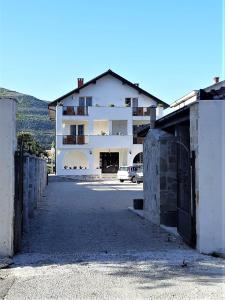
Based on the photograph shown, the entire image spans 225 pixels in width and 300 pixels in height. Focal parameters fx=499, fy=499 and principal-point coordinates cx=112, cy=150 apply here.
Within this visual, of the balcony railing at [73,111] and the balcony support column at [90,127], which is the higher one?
the balcony railing at [73,111]

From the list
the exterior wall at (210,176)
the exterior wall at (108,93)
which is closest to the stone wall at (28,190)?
the exterior wall at (210,176)

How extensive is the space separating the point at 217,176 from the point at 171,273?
2167 mm

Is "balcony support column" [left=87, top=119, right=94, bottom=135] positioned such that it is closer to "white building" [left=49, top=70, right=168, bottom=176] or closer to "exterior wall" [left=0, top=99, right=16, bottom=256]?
"white building" [left=49, top=70, right=168, bottom=176]

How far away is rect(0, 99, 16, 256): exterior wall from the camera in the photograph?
807cm

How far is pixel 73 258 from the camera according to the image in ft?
26.5

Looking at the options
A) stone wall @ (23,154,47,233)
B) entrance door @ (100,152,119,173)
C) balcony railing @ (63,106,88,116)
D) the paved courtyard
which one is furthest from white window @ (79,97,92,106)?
the paved courtyard

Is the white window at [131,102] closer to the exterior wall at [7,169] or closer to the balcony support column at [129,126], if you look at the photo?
the balcony support column at [129,126]

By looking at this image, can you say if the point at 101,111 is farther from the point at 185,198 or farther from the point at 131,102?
the point at 185,198

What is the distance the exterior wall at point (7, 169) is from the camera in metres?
8.07

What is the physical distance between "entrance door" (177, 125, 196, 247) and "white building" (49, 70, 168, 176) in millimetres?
35450

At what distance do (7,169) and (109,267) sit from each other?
234 centimetres

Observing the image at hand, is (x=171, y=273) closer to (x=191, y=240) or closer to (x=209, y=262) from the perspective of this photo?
(x=209, y=262)

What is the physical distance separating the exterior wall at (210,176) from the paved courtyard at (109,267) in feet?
1.45

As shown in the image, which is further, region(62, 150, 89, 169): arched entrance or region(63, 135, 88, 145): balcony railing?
region(62, 150, 89, 169): arched entrance
